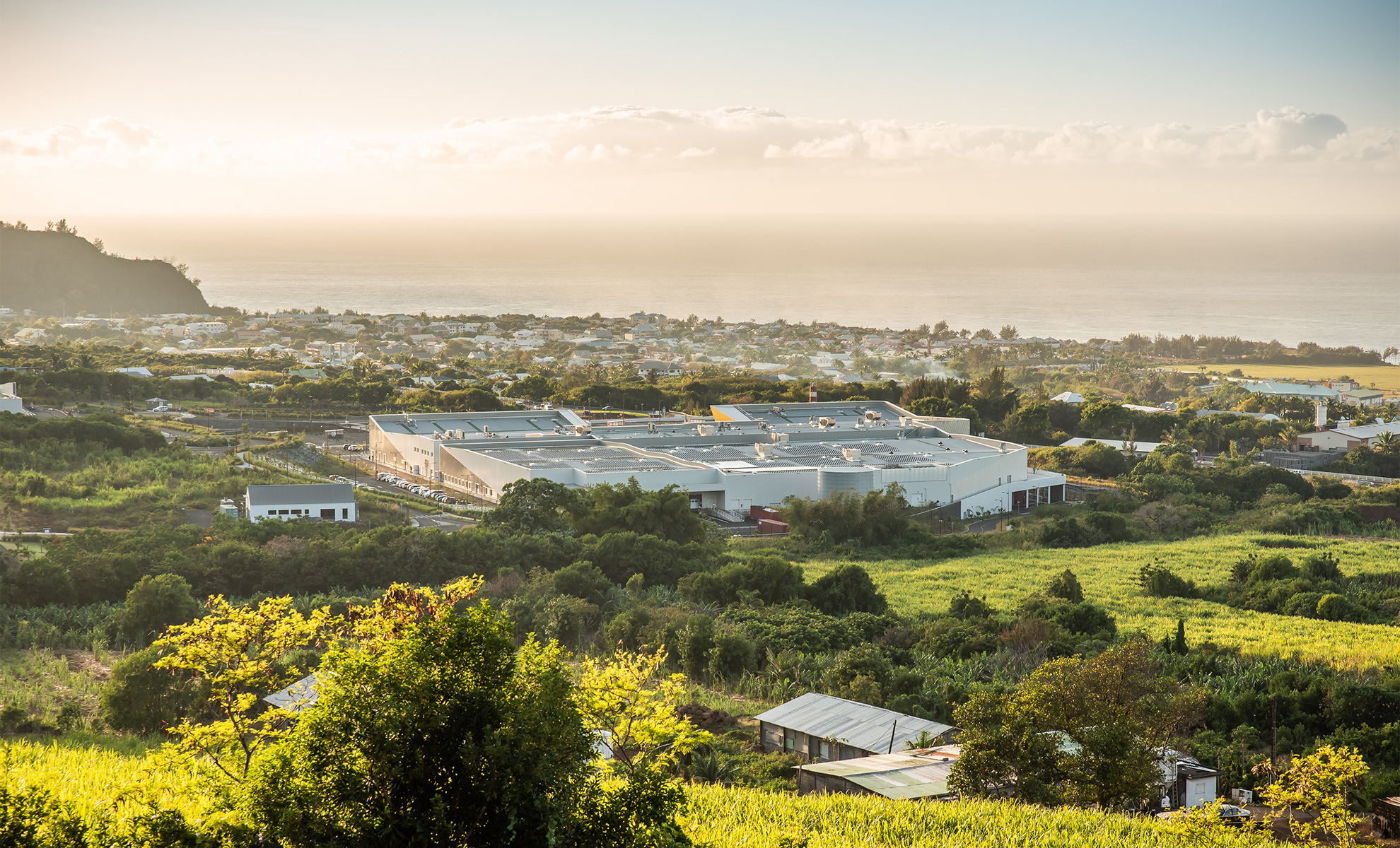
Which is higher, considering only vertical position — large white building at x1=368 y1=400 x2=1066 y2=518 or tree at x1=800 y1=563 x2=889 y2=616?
large white building at x1=368 y1=400 x2=1066 y2=518

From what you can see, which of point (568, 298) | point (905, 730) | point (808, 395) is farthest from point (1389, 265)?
point (905, 730)

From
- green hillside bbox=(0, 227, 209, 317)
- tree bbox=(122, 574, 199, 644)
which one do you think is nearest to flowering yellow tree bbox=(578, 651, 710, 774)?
tree bbox=(122, 574, 199, 644)

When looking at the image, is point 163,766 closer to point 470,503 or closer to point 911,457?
point 470,503

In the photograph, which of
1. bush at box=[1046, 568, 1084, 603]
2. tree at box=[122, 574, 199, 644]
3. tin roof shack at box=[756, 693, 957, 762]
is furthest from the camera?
bush at box=[1046, 568, 1084, 603]

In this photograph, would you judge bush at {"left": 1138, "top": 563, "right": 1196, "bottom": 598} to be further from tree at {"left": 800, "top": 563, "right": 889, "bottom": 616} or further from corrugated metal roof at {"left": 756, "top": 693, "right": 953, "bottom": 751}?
corrugated metal roof at {"left": 756, "top": 693, "right": 953, "bottom": 751}

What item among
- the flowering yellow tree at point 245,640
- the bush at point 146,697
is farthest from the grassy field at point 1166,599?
the flowering yellow tree at point 245,640
